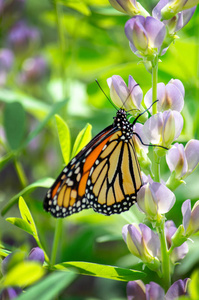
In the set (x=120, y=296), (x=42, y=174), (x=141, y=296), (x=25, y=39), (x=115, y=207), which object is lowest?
(x=120, y=296)

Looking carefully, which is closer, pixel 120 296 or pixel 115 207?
pixel 115 207

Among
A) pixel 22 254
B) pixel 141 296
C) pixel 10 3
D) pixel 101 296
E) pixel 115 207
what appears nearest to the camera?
pixel 22 254

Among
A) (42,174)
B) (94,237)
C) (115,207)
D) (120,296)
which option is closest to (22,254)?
(115,207)

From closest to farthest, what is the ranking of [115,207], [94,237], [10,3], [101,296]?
1. [115,207]
2. [94,237]
3. [101,296]
4. [10,3]

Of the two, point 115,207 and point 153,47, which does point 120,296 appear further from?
point 153,47

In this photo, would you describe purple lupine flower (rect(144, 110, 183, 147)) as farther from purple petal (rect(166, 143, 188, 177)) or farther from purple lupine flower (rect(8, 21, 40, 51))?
purple lupine flower (rect(8, 21, 40, 51))

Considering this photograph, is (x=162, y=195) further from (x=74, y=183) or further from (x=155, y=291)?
(x=74, y=183)

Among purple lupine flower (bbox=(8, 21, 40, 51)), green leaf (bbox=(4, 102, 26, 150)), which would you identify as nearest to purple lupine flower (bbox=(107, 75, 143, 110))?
green leaf (bbox=(4, 102, 26, 150))

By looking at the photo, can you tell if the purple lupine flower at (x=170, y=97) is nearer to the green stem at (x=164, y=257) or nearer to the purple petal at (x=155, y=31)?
the purple petal at (x=155, y=31)
